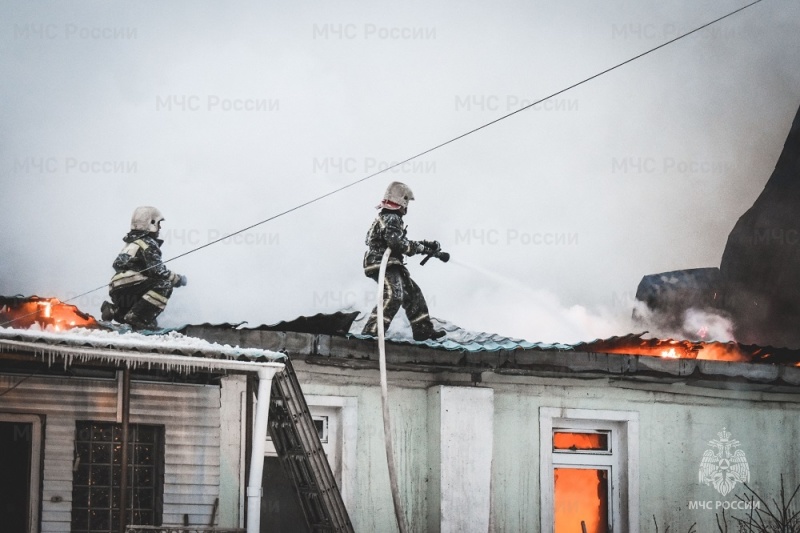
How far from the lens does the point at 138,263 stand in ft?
43.0

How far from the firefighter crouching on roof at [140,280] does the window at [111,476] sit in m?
2.06

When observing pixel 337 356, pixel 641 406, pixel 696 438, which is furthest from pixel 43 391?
pixel 696 438

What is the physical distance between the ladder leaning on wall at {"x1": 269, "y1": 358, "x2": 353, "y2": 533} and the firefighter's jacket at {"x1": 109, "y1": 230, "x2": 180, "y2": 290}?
3.59 metres

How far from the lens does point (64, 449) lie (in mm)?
10820

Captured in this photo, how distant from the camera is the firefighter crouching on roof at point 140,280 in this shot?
13.0 m

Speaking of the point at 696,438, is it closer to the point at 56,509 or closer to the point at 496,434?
the point at 496,434

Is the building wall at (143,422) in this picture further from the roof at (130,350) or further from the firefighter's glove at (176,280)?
the firefighter's glove at (176,280)

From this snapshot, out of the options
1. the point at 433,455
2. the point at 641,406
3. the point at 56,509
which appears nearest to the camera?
the point at 56,509

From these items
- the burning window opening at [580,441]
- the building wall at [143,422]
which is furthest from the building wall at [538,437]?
the building wall at [143,422]

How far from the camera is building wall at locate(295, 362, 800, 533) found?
38.7 feet

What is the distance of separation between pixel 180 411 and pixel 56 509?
1.66 metres

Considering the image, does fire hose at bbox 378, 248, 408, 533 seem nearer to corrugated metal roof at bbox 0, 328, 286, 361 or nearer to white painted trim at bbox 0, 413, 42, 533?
corrugated metal roof at bbox 0, 328, 286, 361

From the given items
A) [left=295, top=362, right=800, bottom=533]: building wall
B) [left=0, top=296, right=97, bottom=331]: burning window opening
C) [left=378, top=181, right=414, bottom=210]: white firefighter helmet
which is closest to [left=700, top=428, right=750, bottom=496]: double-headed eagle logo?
[left=295, top=362, right=800, bottom=533]: building wall

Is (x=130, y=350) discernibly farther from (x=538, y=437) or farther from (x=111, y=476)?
(x=538, y=437)
